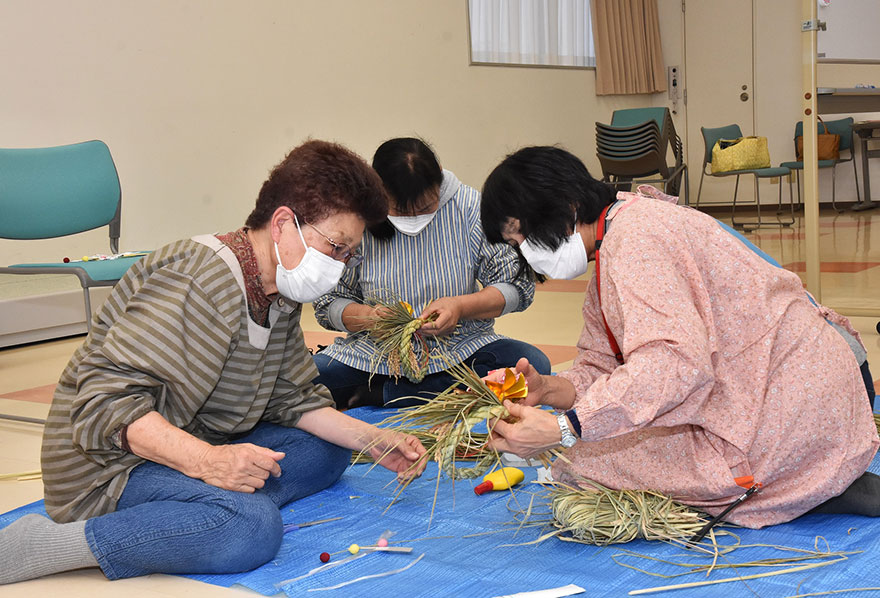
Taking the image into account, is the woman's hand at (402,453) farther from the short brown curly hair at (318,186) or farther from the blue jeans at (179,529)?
the short brown curly hair at (318,186)

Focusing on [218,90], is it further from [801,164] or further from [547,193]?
[801,164]

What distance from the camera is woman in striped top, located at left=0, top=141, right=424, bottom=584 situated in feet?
5.86

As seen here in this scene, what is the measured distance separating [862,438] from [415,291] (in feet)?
5.35

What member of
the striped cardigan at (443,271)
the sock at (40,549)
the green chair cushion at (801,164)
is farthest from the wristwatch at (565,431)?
the green chair cushion at (801,164)

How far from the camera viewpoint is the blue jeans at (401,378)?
315 centimetres

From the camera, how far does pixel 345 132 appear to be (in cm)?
755

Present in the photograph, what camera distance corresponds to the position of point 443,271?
3.10 metres

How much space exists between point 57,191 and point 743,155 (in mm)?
6801

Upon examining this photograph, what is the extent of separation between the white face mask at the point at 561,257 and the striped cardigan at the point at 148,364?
0.59 m

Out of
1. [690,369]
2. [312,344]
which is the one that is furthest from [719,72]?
[690,369]

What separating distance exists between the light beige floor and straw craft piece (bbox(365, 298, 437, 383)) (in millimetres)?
953

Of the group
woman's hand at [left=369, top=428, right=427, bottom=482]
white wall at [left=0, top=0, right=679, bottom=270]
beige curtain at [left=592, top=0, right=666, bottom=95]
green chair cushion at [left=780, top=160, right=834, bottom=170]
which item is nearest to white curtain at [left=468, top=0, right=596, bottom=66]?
beige curtain at [left=592, top=0, right=666, bottom=95]

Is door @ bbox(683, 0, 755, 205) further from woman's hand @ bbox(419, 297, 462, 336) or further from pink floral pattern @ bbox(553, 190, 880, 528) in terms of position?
pink floral pattern @ bbox(553, 190, 880, 528)

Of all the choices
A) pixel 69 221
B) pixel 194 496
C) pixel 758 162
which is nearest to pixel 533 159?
Result: pixel 194 496
